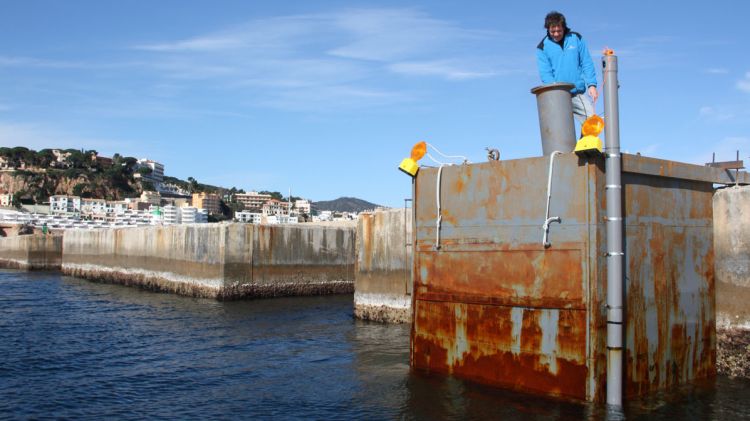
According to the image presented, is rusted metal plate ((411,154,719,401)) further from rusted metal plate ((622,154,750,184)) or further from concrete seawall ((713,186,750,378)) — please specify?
concrete seawall ((713,186,750,378))

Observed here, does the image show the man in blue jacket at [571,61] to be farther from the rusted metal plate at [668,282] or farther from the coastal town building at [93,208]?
the coastal town building at [93,208]

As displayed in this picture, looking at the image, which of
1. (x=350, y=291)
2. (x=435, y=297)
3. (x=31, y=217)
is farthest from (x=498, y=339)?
(x=31, y=217)

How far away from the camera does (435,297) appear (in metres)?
10.5

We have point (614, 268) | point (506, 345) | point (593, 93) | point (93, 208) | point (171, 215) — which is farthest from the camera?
point (93, 208)

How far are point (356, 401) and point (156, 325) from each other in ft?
38.7

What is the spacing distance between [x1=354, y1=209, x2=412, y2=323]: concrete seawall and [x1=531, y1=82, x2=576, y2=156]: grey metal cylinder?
27.8 feet

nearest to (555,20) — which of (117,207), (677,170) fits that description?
(677,170)

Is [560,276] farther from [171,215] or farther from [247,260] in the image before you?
[171,215]

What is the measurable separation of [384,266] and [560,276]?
34.2ft

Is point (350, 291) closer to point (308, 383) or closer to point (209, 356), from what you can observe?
point (209, 356)

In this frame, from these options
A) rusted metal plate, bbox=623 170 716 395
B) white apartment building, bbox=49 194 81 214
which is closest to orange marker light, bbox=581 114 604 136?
rusted metal plate, bbox=623 170 716 395

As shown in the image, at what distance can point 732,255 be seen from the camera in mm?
10742

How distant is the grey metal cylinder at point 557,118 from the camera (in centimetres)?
962

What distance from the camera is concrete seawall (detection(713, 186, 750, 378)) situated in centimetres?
1050
